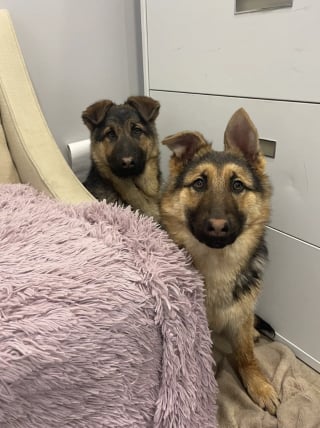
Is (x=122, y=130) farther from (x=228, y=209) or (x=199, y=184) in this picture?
(x=228, y=209)

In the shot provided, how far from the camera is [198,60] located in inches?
67.9

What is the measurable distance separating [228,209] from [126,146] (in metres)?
0.75

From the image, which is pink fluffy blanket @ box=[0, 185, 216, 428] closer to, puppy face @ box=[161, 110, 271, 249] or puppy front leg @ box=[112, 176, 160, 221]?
puppy face @ box=[161, 110, 271, 249]

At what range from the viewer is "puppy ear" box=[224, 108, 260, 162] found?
1293 mm

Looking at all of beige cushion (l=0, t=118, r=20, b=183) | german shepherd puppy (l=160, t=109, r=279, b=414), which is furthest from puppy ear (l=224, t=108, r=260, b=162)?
beige cushion (l=0, t=118, r=20, b=183)

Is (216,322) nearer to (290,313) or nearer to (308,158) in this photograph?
(290,313)

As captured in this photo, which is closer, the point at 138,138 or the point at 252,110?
the point at 252,110

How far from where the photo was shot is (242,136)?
135cm

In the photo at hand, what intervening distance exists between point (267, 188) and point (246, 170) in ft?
0.37

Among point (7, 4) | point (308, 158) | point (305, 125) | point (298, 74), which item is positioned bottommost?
point (308, 158)

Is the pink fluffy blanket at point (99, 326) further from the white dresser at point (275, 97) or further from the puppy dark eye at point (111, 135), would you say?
the puppy dark eye at point (111, 135)

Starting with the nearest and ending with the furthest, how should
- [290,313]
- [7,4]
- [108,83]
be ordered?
[290,313]
[7,4]
[108,83]

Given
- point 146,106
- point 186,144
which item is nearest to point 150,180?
point 146,106

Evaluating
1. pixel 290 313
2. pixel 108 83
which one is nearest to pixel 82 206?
pixel 290 313
